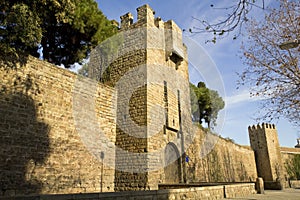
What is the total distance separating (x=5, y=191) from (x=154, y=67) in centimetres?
737

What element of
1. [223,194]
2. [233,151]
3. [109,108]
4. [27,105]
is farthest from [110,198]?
[233,151]

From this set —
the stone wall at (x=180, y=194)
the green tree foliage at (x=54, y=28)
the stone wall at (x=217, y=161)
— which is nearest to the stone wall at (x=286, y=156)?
the stone wall at (x=217, y=161)

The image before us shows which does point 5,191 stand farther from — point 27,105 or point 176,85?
point 176,85

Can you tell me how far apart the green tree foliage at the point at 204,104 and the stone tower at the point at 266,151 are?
5653 millimetres

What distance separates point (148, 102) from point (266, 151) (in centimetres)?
1756

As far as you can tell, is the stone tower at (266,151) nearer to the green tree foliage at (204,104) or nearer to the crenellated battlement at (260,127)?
the crenellated battlement at (260,127)

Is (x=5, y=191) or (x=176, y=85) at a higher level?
(x=176, y=85)

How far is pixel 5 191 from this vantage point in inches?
230

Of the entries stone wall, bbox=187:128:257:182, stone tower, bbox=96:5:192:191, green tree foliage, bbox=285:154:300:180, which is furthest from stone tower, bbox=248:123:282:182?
stone tower, bbox=96:5:192:191

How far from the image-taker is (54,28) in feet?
33.9

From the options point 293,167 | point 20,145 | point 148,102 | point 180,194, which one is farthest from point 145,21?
point 293,167

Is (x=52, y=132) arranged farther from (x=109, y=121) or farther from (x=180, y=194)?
(x=180, y=194)

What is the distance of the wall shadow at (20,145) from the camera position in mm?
5973

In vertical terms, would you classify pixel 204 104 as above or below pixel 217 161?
above
